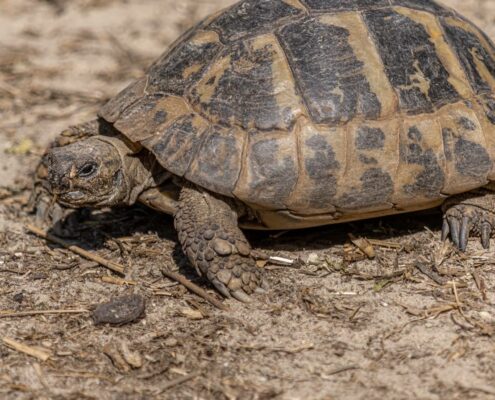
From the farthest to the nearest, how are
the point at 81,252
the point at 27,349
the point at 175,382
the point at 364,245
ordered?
the point at 81,252 < the point at 364,245 < the point at 27,349 < the point at 175,382

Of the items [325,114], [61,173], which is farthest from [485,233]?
[61,173]

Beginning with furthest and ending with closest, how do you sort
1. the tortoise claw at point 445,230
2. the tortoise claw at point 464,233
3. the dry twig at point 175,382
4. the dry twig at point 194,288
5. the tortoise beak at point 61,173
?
the tortoise claw at point 445,230
the tortoise claw at point 464,233
the tortoise beak at point 61,173
the dry twig at point 194,288
the dry twig at point 175,382

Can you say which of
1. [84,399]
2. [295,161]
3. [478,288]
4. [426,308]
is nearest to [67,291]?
[84,399]

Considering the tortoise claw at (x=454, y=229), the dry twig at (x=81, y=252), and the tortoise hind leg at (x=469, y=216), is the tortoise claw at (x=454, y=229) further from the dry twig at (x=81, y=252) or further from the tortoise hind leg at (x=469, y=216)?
the dry twig at (x=81, y=252)

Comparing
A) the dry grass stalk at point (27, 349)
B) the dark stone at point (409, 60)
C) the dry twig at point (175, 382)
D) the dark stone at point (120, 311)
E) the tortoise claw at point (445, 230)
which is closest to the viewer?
the dry twig at point (175, 382)

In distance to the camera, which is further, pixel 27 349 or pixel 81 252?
pixel 81 252

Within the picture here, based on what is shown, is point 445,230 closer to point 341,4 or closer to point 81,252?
point 341,4

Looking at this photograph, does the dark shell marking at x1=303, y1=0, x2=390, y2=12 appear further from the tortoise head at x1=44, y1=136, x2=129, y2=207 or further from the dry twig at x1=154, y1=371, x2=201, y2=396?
the dry twig at x1=154, y1=371, x2=201, y2=396

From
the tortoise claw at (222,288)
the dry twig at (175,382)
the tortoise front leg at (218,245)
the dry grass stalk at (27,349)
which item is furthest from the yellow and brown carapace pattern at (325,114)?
the dry grass stalk at (27,349)
